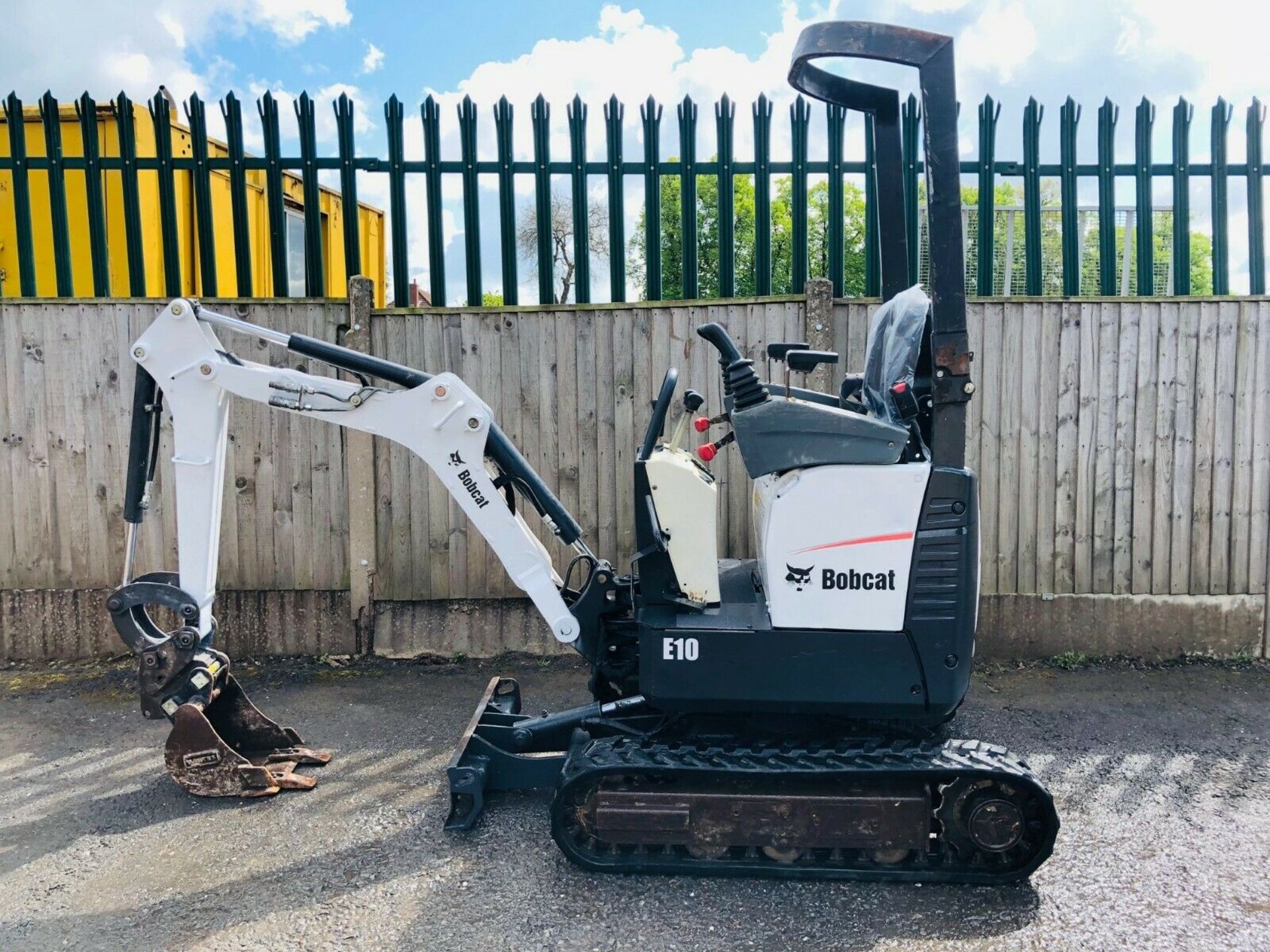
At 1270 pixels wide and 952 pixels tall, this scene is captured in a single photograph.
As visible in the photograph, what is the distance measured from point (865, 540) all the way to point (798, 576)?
281mm

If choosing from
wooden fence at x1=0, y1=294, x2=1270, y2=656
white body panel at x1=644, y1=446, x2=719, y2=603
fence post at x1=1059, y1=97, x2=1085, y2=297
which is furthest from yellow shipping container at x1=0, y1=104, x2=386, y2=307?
fence post at x1=1059, y1=97, x2=1085, y2=297

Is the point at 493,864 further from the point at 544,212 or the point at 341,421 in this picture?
the point at 544,212

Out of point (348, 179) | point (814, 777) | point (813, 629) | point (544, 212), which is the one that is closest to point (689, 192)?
point (544, 212)

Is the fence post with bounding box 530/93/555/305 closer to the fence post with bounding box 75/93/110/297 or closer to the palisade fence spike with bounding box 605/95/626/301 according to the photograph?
the palisade fence spike with bounding box 605/95/626/301

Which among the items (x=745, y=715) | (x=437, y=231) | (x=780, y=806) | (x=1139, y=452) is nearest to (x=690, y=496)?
(x=745, y=715)

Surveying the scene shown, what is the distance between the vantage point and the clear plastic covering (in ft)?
11.6

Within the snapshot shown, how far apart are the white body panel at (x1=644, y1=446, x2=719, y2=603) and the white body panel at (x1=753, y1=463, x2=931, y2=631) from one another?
12.4 inches

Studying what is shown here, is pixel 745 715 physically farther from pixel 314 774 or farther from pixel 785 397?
pixel 314 774

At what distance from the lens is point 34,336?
19.9 ft

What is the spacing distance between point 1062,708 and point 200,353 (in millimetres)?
4858

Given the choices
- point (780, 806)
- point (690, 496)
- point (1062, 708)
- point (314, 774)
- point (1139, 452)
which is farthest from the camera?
point (1139, 452)

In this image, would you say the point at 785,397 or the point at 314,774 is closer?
the point at 785,397

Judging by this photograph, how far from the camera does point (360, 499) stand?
239 inches

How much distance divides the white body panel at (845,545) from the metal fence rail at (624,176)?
9.65 feet
